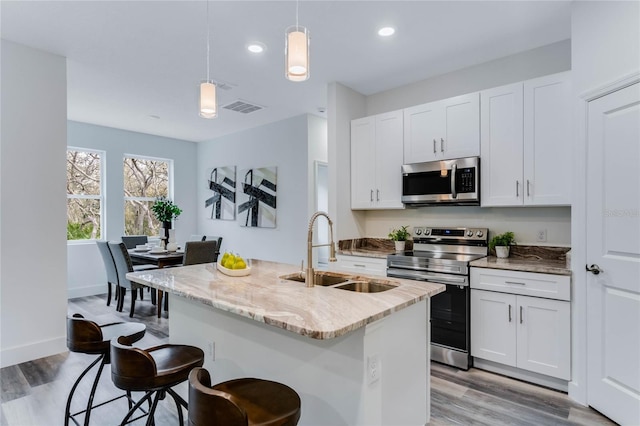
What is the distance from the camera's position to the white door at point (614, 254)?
6.95ft

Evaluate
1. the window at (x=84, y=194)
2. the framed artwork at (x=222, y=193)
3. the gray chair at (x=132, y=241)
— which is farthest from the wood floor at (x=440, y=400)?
the framed artwork at (x=222, y=193)

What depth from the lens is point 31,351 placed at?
3158 millimetres

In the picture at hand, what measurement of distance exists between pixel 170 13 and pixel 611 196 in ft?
10.9

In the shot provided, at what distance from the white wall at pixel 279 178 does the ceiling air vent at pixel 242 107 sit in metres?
0.67

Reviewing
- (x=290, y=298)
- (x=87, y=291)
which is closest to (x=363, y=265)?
(x=290, y=298)

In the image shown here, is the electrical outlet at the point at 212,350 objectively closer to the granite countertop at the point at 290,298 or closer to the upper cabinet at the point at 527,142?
the granite countertop at the point at 290,298

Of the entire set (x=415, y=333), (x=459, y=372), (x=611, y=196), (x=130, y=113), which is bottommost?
(x=459, y=372)

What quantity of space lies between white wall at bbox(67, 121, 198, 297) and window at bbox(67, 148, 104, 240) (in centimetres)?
14

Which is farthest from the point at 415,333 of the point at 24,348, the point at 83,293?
the point at 83,293

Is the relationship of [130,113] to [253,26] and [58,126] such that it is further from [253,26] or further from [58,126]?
[253,26]

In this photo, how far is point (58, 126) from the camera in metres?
3.37

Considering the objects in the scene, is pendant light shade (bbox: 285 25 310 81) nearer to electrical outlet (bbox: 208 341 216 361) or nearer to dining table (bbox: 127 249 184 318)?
electrical outlet (bbox: 208 341 216 361)

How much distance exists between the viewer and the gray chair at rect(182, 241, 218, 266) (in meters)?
4.43

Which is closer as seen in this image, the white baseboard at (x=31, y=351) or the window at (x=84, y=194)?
the white baseboard at (x=31, y=351)
